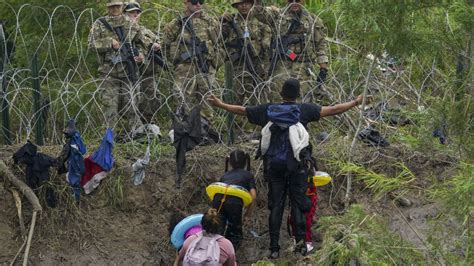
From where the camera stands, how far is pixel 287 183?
30.3 ft

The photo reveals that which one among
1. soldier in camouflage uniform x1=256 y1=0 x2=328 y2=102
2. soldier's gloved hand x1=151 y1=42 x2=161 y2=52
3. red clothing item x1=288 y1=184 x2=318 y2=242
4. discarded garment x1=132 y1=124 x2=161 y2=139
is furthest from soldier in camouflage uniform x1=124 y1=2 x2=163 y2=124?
red clothing item x1=288 y1=184 x2=318 y2=242

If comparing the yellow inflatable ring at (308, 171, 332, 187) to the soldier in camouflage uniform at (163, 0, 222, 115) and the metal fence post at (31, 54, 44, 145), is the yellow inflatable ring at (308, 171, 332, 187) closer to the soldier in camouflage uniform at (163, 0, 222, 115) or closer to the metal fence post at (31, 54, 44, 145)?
the soldier in camouflage uniform at (163, 0, 222, 115)

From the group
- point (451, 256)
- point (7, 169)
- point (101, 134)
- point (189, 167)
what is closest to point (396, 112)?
point (189, 167)

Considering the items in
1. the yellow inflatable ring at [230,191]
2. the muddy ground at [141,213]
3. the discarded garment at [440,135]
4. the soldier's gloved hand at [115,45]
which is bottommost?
the muddy ground at [141,213]

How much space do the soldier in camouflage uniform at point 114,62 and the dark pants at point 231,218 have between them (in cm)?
161

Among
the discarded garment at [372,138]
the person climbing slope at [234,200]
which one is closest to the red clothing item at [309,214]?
the person climbing slope at [234,200]

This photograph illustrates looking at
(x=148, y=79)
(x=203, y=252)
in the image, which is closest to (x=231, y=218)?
(x=203, y=252)

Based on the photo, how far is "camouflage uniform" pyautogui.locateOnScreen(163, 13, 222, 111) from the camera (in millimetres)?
10531

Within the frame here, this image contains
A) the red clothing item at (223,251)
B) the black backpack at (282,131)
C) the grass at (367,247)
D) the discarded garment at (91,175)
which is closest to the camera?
the grass at (367,247)

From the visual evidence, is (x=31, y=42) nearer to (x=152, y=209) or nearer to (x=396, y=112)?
(x=152, y=209)

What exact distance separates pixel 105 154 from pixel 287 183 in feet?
5.52

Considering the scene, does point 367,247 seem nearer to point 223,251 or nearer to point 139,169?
point 223,251

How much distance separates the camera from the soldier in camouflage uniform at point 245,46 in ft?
35.0

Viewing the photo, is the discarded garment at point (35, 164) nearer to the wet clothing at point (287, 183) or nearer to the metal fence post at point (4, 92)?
the metal fence post at point (4, 92)
